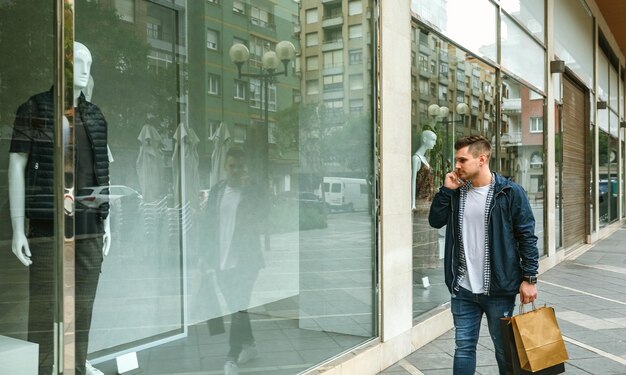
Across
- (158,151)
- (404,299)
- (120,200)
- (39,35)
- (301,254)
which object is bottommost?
(404,299)

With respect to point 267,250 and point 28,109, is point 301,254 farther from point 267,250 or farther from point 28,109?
point 28,109

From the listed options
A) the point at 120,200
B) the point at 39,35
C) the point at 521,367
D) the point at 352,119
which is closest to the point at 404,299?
the point at 352,119

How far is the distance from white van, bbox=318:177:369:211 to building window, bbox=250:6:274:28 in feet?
4.18

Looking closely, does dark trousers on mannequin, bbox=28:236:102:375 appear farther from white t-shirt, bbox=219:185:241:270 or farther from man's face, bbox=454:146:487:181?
man's face, bbox=454:146:487:181

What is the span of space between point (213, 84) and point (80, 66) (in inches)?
61.3

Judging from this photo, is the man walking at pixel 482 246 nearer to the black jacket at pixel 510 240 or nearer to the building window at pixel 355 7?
the black jacket at pixel 510 240

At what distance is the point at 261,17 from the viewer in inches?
181

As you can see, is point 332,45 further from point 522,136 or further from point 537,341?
point 522,136

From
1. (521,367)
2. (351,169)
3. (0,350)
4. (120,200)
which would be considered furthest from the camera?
Result: (351,169)

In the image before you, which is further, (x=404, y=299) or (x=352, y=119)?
(x=404, y=299)

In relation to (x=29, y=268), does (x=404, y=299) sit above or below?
below

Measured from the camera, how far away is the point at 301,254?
16.4 feet

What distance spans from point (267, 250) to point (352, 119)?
50.1 inches

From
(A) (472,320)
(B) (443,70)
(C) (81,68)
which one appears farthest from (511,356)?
(B) (443,70)
